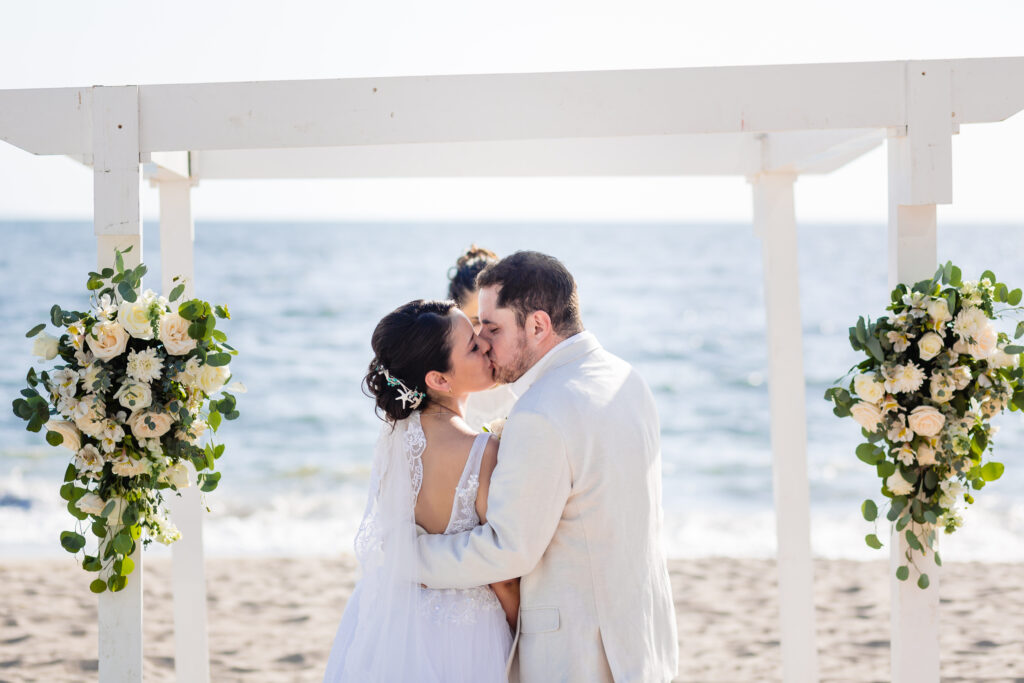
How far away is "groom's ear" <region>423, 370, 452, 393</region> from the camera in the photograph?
9.34ft

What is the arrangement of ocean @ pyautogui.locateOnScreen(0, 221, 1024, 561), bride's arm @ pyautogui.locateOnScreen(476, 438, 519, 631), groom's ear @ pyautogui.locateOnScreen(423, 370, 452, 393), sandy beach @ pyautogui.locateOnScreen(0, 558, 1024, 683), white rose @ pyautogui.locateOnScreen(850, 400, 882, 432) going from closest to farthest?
white rose @ pyautogui.locateOnScreen(850, 400, 882, 432) → bride's arm @ pyautogui.locateOnScreen(476, 438, 519, 631) → groom's ear @ pyautogui.locateOnScreen(423, 370, 452, 393) → sandy beach @ pyautogui.locateOnScreen(0, 558, 1024, 683) → ocean @ pyautogui.locateOnScreen(0, 221, 1024, 561)

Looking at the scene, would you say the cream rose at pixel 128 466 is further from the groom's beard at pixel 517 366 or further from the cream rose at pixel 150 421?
the groom's beard at pixel 517 366

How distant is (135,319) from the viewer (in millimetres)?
2590

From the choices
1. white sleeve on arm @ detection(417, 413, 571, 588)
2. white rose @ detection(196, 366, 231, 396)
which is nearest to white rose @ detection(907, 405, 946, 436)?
white sleeve on arm @ detection(417, 413, 571, 588)

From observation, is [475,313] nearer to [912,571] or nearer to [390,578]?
[390,578]

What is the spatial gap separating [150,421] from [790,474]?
275 centimetres

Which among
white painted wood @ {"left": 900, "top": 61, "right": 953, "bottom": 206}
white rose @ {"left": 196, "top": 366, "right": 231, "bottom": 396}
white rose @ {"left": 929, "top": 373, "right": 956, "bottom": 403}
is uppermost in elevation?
white painted wood @ {"left": 900, "top": 61, "right": 953, "bottom": 206}

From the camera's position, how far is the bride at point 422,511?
8.96 ft

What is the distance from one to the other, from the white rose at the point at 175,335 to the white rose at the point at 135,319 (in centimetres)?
4

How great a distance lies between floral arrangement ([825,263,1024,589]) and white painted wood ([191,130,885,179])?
1.56 meters

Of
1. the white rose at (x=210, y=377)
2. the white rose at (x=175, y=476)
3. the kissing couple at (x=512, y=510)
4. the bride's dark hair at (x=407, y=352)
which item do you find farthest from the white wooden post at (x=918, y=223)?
the white rose at (x=175, y=476)

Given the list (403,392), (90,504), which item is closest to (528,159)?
(403,392)

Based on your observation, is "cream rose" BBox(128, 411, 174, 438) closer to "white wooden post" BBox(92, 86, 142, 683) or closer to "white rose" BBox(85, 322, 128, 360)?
"white rose" BBox(85, 322, 128, 360)

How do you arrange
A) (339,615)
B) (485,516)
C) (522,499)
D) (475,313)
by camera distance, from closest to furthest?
(522,499), (485,516), (475,313), (339,615)
